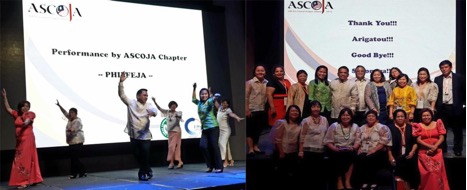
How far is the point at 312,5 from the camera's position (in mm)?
4234

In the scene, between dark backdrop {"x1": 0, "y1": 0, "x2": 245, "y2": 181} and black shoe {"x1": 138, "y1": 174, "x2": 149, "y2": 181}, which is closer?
dark backdrop {"x1": 0, "y1": 0, "x2": 245, "y2": 181}

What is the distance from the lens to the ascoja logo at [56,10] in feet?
13.1

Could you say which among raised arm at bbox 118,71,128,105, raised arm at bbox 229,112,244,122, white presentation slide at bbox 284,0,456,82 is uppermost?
white presentation slide at bbox 284,0,456,82

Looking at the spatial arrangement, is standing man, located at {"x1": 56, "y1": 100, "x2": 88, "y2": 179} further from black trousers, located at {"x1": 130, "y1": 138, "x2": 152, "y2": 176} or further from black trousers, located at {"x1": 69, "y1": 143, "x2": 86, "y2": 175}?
black trousers, located at {"x1": 130, "y1": 138, "x2": 152, "y2": 176}

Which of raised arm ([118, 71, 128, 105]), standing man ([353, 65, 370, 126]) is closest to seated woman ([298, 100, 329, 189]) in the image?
standing man ([353, 65, 370, 126])

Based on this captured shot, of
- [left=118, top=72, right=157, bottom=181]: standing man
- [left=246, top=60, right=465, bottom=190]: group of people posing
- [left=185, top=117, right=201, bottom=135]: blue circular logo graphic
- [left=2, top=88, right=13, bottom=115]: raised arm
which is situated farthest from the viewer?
[left=185, top=117, right=201, bottom=135]: blue circular logo graphic

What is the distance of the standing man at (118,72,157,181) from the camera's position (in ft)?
14.1

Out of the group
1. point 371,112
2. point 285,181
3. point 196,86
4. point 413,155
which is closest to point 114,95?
point 196,86

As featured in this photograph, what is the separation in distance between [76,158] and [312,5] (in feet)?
7.98

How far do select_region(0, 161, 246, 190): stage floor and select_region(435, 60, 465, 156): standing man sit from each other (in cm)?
186

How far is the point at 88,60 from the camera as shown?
4164 mm

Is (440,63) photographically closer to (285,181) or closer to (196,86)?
(285,181)

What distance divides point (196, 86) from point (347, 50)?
1.43 meters

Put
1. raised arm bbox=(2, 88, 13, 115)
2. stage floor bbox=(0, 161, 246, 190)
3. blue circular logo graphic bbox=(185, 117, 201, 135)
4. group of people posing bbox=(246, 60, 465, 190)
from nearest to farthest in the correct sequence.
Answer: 1. raised arm bbox=(2, 88, 13, 115)
2. stage floor bbox=(0, 161, 246, 190)
3. group of people posing bbox=(246, 60, 465, 190)
4. blue circular logo graphic bbox=(185, 117, 201, 135)
